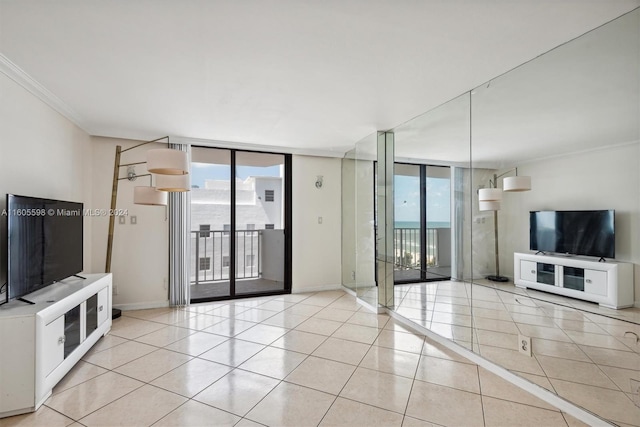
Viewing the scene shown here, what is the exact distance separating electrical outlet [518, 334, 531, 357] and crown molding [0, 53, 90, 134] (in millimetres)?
4237

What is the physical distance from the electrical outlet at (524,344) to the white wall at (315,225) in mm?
3211

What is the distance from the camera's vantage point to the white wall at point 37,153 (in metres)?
2.20

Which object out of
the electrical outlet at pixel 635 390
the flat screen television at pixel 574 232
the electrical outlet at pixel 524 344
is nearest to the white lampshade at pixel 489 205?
Answer: the flat screen television at pixel 574 232

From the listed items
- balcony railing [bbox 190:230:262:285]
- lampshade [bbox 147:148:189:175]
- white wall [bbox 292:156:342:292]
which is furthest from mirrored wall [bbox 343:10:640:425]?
balcony railing [bbox 190:230:262:285]

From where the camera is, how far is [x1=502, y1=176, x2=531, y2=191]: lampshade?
209cm

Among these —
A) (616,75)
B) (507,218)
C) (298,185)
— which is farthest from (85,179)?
(616,75)

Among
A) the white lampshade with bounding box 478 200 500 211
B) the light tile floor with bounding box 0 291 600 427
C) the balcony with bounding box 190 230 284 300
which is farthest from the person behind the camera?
the balcony with bounding box 190 230 284 300

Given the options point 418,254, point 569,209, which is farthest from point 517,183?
point 418,254

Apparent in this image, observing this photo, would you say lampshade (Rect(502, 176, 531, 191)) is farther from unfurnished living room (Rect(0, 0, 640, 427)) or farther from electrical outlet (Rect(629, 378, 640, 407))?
electrical outlet (Rect(629, 378, 640, 407))

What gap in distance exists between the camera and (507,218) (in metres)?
2.25

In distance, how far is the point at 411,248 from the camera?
3.48 m

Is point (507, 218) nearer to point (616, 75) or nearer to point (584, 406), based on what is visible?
point (616, 75)

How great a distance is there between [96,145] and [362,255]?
3924 millimetres

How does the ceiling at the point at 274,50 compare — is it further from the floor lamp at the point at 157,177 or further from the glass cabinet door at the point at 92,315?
the glass cabinet door at the point at 92,315
